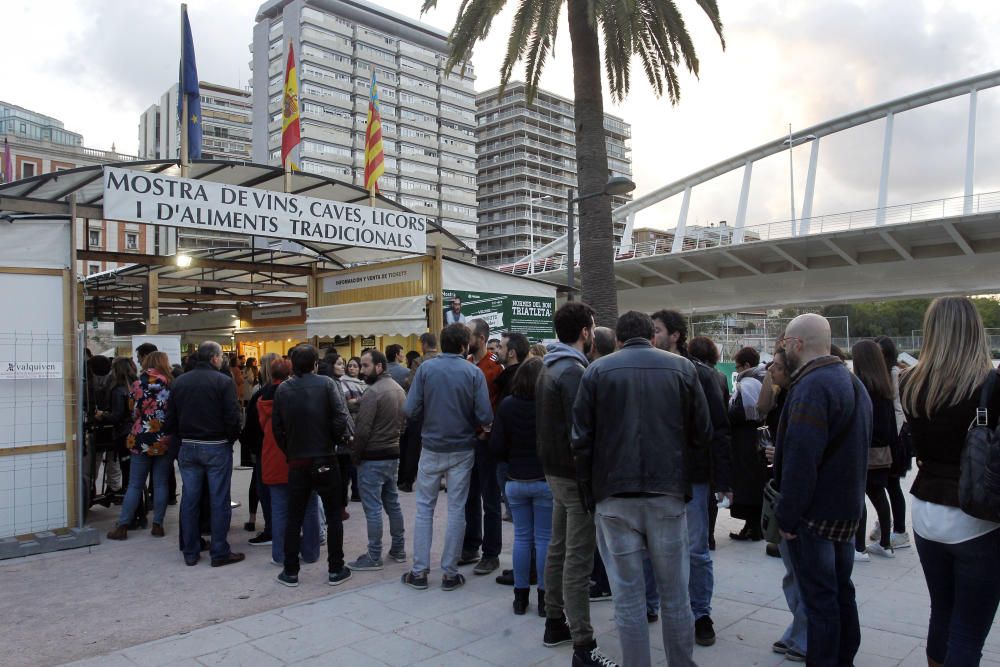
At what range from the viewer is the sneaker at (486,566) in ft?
18.6

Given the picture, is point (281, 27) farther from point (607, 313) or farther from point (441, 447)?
point (441, 447)

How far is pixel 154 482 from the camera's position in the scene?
7008mm

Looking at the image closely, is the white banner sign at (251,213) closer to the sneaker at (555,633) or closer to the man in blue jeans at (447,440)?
the man in blue jeans at (447,440)

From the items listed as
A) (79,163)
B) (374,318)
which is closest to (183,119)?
(374,318)

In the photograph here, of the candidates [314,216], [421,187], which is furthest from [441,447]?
[421,187]

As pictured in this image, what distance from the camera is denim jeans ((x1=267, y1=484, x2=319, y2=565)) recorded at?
5.98 meters

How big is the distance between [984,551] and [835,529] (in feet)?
1.93

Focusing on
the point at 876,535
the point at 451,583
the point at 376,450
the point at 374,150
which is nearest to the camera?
the point at 451,583

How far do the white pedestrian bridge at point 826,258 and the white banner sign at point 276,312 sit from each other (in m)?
16.0

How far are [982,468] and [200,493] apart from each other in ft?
19.1

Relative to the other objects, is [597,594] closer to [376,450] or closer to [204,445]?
[376,450]

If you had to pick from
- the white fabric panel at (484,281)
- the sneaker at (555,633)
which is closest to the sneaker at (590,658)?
the sneaker at (555,633)

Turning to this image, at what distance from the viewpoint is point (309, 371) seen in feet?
18.6

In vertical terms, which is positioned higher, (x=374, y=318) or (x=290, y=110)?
(x=290, y=110)
